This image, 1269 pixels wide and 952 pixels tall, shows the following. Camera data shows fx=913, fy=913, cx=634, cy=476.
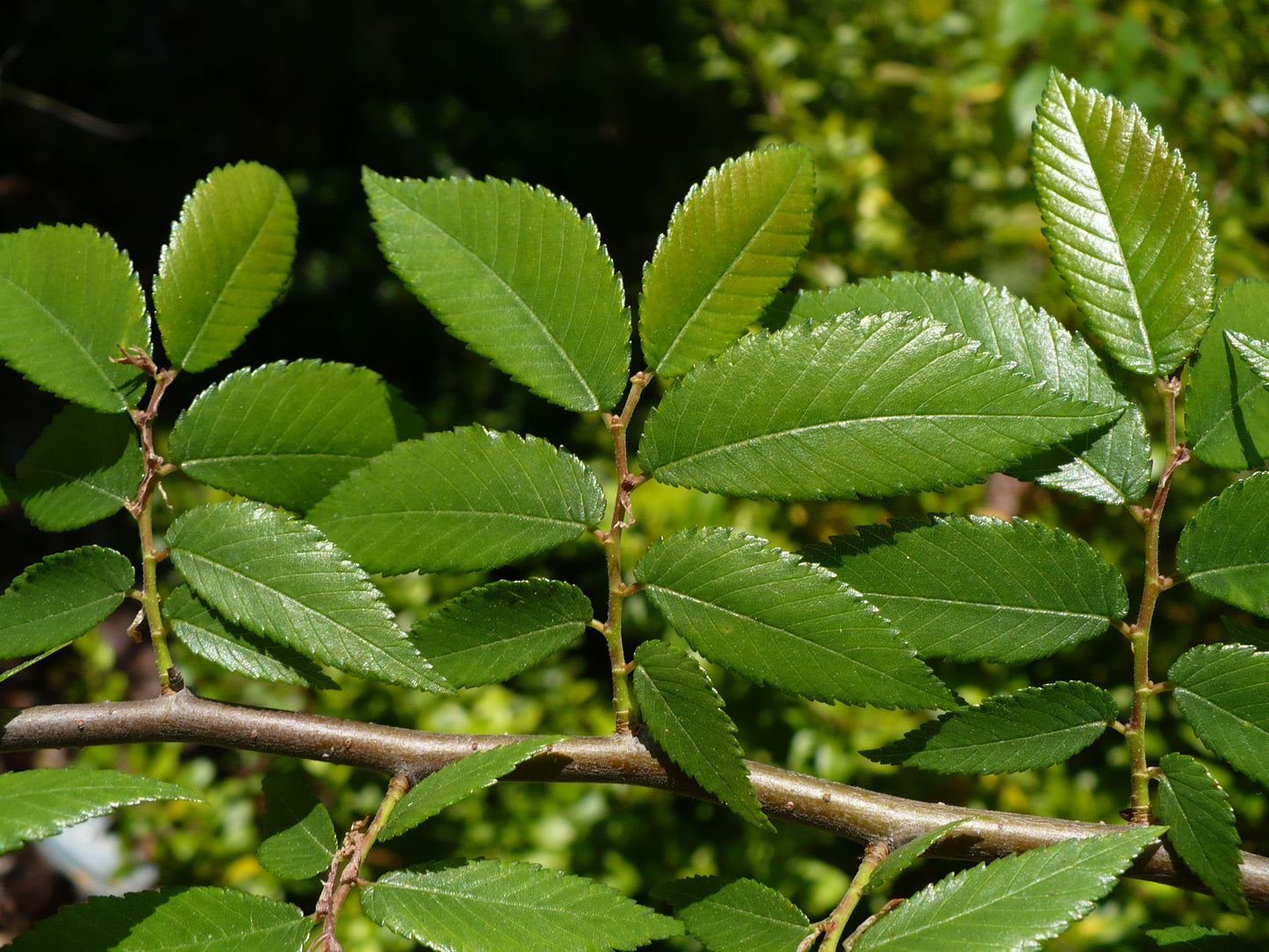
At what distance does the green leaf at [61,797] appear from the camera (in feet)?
1.85

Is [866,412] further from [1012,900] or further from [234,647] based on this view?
[234,647]

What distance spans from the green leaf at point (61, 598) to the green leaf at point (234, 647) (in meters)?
0.05

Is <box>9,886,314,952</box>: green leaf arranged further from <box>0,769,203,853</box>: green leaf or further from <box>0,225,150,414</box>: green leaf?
<box>0,225,150,414</box>: green leaf

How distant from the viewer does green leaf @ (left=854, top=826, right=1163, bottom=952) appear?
581mm

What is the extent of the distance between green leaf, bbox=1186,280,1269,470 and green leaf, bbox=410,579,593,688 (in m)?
0.49

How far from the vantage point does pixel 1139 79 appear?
69.4 inches

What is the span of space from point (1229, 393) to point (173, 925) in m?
0.87

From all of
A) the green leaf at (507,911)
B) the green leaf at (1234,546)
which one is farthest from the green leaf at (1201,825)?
the green leaf at (507,911)

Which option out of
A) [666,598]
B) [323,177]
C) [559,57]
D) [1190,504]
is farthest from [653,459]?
[559,57]

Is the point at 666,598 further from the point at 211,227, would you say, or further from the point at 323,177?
the point at 323,177

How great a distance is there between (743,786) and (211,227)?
25.1 inches

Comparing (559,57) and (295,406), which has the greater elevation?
(559,57)

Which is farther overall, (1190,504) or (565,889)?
(1190,504)

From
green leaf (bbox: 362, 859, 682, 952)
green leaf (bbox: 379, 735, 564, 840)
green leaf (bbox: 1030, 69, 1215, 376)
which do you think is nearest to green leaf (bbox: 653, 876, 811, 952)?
green leaf (bbox: 362, 859, 682, 952)
